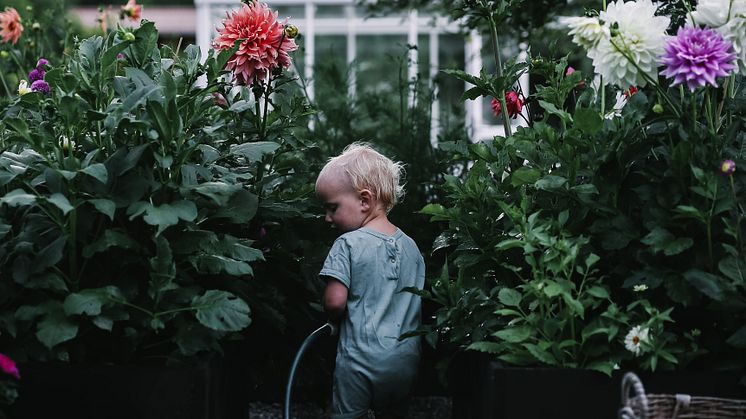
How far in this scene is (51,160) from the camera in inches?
93.9

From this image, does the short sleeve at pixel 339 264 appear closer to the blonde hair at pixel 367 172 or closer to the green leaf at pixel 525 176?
the blonde hair at pixel 367 172

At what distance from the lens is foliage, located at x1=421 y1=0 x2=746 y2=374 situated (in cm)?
226

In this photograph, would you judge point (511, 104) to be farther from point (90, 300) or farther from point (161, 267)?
point (90, 300)

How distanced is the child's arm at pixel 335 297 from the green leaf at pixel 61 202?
0.83 meters

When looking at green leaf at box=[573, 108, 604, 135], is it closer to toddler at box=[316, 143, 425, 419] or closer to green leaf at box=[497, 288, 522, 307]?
green leaf at box=[497, 288, 522, 307]

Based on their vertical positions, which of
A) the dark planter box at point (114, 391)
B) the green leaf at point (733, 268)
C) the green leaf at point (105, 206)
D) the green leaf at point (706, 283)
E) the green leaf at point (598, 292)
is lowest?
the dark planter box at point (114, 391)

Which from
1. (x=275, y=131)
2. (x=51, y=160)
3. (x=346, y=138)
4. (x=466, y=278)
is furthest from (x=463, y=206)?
(x=346, y=138)

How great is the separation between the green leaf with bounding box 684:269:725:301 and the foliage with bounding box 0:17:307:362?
41.2 inches

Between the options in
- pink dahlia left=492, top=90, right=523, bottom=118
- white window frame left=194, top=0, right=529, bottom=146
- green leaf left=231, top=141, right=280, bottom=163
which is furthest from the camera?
white window frame left=194, top=0, right=529, bottom=146

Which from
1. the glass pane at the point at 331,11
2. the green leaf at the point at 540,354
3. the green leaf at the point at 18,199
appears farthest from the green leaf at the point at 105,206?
the glass pane at the point at 331,11

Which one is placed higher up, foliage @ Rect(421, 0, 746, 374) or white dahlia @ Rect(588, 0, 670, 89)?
white dahlia @ Rect(588, 0, 670, 89)

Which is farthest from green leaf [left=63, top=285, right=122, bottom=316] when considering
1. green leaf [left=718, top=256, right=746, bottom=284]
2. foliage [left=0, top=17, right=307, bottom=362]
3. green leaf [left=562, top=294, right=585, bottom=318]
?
green leaf [left=718, top=256, right=746, bottom=284]

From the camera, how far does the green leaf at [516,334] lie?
2.28 m

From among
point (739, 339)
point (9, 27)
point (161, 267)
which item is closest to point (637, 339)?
point (739, 339)
